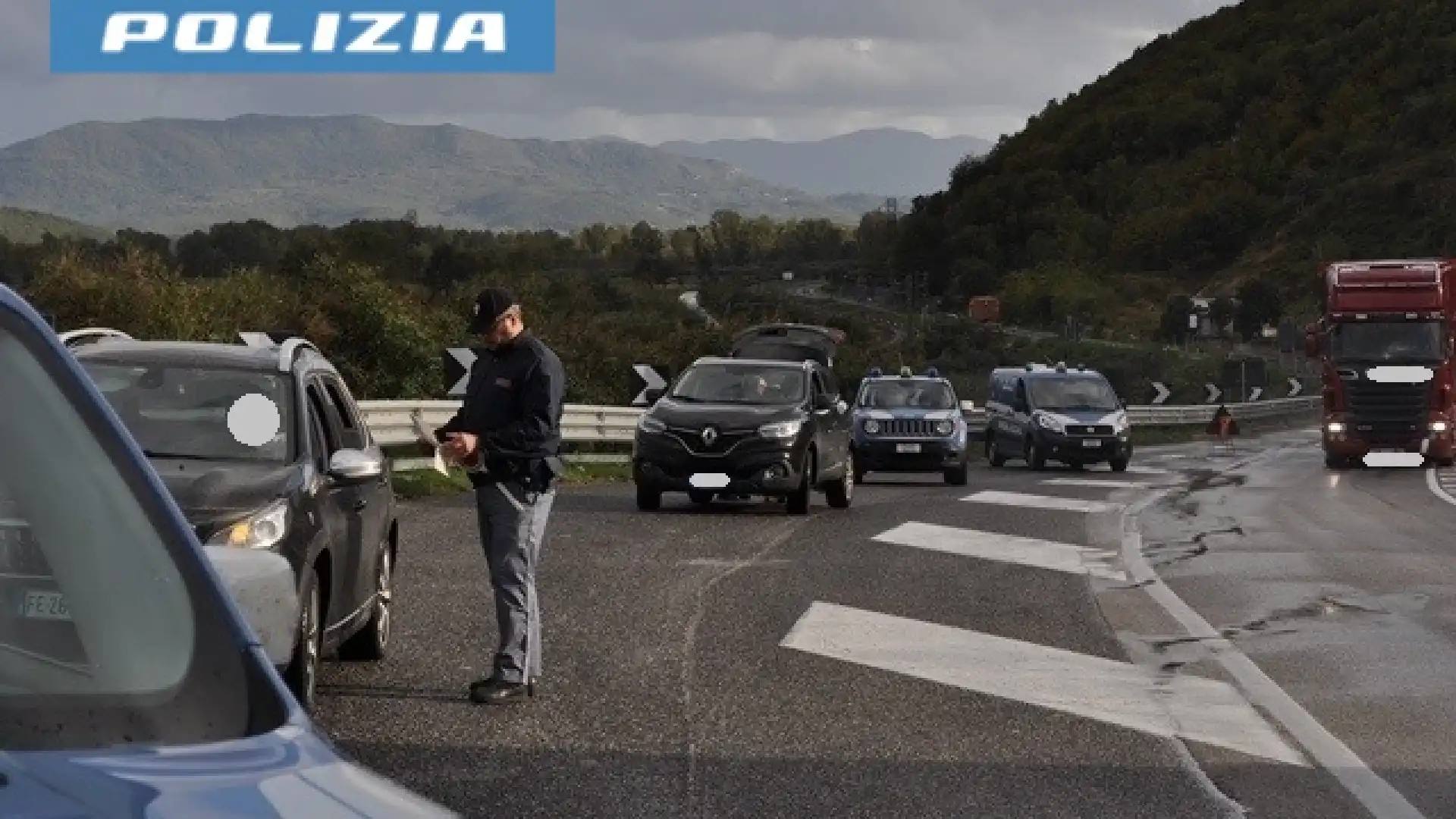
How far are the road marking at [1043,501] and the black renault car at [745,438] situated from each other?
1670 millimetres

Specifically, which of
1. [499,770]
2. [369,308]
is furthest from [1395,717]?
[369,308]

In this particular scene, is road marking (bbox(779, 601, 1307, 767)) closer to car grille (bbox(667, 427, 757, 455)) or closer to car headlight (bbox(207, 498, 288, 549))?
car headlight (bbox(207, 498, 288, 549))

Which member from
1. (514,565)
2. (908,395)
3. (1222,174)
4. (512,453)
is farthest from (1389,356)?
(1222,174)

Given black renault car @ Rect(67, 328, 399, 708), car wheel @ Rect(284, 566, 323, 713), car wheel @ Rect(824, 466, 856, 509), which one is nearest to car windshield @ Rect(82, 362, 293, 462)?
black renault car @ Rect(67, 328, 399, 708)

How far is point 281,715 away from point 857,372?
8518 centimetres

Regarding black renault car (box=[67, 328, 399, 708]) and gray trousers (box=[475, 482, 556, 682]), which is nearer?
black renault car (box=[67, 328, 399, 708])

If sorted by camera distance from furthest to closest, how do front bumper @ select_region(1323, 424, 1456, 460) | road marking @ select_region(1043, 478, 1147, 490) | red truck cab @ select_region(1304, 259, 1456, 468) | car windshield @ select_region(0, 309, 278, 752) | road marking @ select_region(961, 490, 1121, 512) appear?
1. front bumper @ select_region(1323, 424, 1456, 460)
2. red truck cab @ select_region(1304, 259, 1456, 468)
3. road marking @ select_region(1043, 478, 1147, 490)
4. road marking @ select_region(961, 490, 1121, 512)
5. car windshield @ select_region(0, 309, 278, 752)

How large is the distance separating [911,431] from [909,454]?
0.34 m

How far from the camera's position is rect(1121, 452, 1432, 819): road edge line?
28.7 ft

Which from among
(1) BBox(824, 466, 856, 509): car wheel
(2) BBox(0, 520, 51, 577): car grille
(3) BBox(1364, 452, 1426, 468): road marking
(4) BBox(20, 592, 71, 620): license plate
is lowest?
(3) BBox(1364, 452, 1426, 468): road marking

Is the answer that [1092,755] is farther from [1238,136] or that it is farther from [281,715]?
[1238,136]

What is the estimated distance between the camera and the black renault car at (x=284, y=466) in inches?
401

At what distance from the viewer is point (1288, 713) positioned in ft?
35.7

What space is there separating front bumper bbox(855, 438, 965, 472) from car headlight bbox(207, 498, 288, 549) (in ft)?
74.8
